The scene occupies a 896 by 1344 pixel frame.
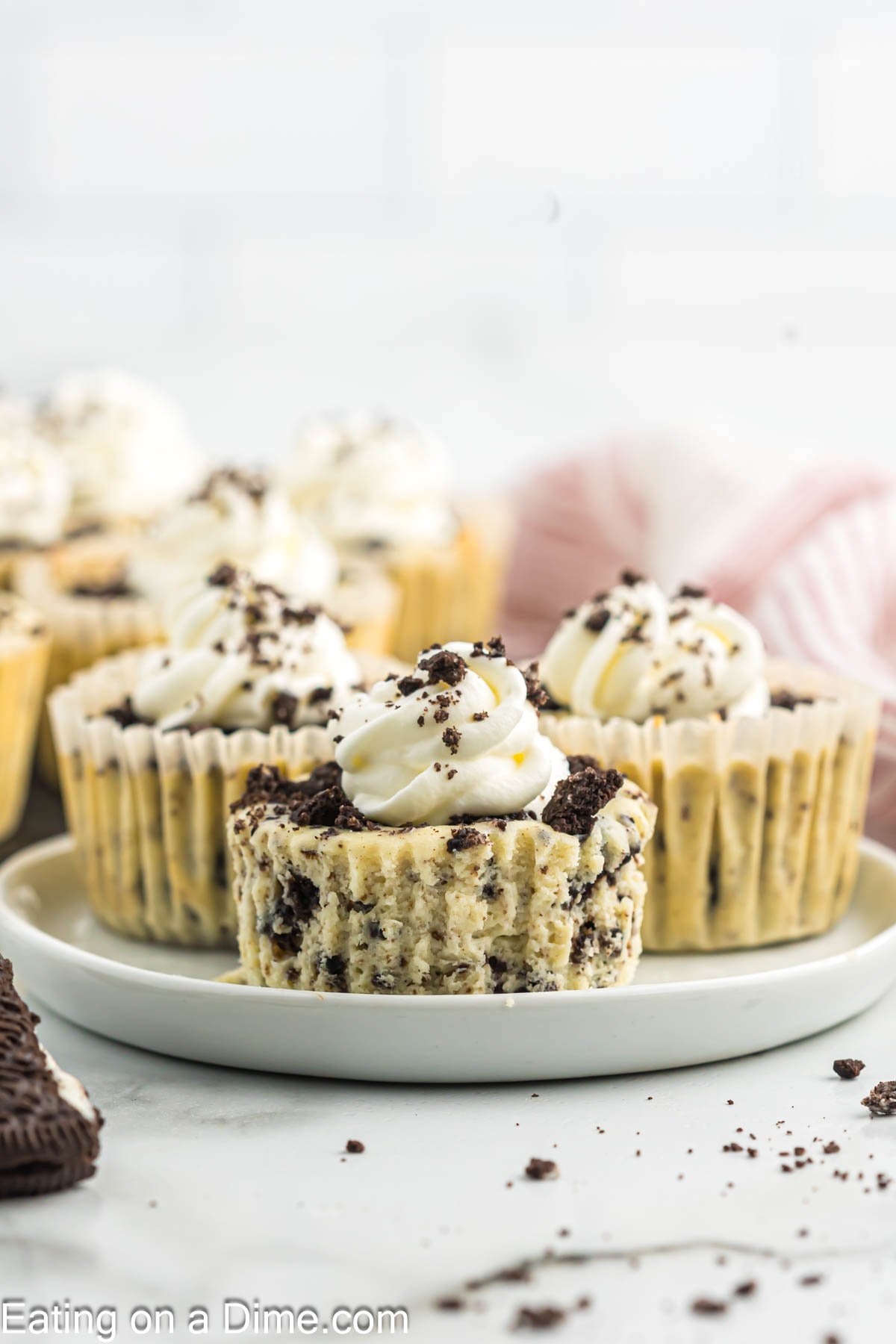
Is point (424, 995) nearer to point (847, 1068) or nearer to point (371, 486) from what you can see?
point (847, 1068)

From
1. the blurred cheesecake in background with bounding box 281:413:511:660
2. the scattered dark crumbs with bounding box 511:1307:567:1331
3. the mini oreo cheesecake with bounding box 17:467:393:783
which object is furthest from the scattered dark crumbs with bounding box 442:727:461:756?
the blurred cheesecake in background with bounding box 281:413:511:660

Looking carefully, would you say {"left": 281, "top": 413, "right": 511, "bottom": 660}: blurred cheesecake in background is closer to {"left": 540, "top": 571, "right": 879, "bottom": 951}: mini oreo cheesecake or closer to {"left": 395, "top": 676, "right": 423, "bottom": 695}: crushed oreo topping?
{"left": 540, "top": 571, "right": 879, "bottom": 951}: mini oreo cheesecake

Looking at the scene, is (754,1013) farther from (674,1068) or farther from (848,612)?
(848,612)

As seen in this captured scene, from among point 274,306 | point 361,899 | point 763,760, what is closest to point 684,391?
point 274,306

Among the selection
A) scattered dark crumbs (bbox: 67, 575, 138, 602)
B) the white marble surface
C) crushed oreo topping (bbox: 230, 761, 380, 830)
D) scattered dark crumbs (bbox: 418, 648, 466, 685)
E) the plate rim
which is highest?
scattered dark crumbs (bbox: 418, 648, 466, 685)

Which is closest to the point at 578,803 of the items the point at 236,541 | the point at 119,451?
the point at 236,541

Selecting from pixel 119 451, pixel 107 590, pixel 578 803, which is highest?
pixel 119 451
